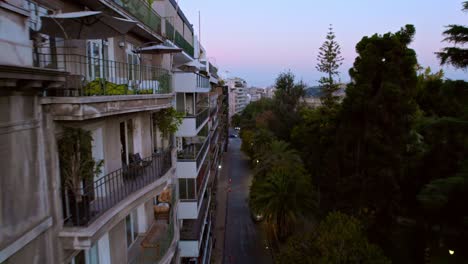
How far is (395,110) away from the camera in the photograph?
17969mm

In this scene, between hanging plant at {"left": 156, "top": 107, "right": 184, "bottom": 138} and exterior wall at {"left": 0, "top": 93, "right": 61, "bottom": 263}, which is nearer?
exterior wall at {"left": 0, "top": 93, "right": 61, "bottom": 263}

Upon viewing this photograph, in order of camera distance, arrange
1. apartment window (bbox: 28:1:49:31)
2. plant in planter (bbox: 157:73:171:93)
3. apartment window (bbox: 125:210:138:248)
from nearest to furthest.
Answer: apartment window (bbox: 28:1:49:31) → apartment window (bbox: 125:210:138:248) → plant in planter (bbox: 157:73:171:93)

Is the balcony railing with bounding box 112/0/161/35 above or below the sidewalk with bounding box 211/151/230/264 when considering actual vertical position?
above

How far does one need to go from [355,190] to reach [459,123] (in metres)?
8.76

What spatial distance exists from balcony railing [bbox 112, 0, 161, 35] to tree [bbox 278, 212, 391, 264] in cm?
1036

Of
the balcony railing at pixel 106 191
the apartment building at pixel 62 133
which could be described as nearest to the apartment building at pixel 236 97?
the balcony railing at pixel 106 191

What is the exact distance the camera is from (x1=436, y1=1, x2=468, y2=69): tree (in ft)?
35.2

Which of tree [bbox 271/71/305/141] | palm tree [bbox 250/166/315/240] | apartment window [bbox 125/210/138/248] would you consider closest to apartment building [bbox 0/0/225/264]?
apartment window [bbox 125/210/138/248]

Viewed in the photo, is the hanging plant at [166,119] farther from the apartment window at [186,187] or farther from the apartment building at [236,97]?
the apartment building at [236,97]

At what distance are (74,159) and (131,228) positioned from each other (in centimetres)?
528

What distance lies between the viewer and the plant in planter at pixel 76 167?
5715 millimetres

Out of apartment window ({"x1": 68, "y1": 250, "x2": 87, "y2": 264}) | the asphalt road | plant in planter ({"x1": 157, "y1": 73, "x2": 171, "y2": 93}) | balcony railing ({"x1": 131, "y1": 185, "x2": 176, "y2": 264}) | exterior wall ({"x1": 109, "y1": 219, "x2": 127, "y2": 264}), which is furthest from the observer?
the asphalt road

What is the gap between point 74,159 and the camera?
5.79m

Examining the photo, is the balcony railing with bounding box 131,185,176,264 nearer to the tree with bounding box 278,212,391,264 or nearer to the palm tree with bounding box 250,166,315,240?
the tree with bounding box 278,212,391,264
